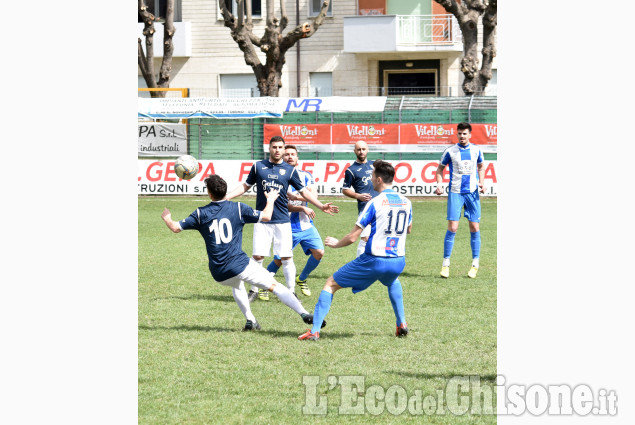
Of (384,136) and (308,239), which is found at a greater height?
(384,136)

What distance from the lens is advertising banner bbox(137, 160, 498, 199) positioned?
89.5 ft

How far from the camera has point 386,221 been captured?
847 centimetres

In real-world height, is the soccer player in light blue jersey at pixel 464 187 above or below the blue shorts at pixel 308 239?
above

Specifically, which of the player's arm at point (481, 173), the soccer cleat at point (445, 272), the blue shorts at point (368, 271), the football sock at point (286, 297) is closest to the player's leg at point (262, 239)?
the football sock at point (286, 297)

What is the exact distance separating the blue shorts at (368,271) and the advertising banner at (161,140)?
70.4ft

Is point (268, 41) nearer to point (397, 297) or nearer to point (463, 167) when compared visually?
point (463, 167)

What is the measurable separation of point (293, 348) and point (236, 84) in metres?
33.0

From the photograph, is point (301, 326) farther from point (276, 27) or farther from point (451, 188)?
point (276, 27)

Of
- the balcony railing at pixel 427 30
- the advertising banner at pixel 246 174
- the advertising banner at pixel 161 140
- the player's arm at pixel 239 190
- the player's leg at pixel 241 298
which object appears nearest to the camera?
the player's leg at pixel 241 298

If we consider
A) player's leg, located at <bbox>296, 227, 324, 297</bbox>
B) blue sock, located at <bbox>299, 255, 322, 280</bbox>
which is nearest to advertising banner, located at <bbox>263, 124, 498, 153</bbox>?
blue sock, located at <bbox>299, 255, 322, 280</bbox>

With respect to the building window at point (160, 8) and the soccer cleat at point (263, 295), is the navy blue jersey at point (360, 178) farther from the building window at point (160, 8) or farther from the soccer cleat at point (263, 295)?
the building window at point (160, 8)

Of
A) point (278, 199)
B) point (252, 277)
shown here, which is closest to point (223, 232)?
point (252, 277)

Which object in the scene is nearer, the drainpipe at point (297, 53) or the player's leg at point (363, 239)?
the player's leg at point (363, 239)

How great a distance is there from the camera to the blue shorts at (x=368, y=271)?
8.53m
